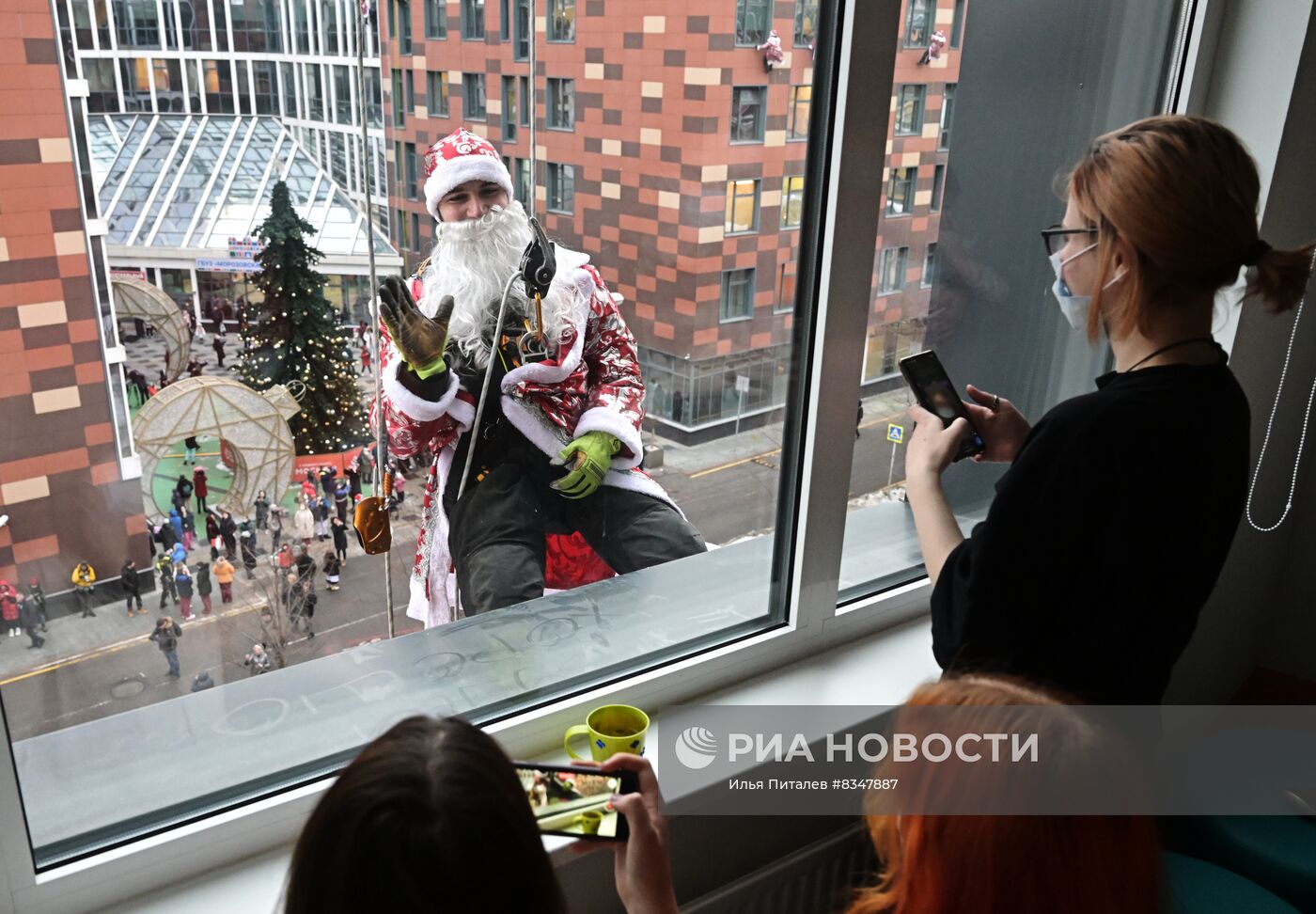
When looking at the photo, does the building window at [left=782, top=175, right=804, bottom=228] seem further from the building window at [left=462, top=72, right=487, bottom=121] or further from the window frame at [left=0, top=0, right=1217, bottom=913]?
the building window at [left=462, top=72, right=487, bottom=121]

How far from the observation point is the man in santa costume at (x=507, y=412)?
1.35 m

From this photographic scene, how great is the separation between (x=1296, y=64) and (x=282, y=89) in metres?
1.81

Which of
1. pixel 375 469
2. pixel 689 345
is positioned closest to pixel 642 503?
pixel 689 345

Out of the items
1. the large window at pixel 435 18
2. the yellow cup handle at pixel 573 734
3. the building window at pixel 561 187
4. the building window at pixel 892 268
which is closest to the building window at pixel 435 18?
the large window at pixel 435 18

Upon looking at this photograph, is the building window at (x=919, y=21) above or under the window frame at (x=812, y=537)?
above

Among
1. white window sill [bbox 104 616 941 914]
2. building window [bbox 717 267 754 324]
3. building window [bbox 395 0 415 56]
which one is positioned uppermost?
building window [bbox 395 0 415 56]

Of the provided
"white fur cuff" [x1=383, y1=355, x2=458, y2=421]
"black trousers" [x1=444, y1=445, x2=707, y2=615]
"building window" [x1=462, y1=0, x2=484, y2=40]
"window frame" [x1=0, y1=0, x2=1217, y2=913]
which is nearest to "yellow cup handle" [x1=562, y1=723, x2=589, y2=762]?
"window frame" [x1=0, y1=0, x2=1217, y2=913]

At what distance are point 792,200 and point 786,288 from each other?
5.3 inches

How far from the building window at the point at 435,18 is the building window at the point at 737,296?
1.81 feet

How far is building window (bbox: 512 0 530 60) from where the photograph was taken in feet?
4.21

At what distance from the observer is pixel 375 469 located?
4.37 ft

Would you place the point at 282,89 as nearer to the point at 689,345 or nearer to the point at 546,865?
the point at 689,345

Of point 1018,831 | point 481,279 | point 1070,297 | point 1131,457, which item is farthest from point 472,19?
point 1018,831

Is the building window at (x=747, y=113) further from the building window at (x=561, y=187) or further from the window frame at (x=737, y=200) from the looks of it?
the building window at (x=561, y=187)
